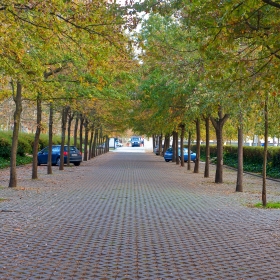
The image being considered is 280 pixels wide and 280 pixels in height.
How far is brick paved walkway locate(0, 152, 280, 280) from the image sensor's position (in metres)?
6.78

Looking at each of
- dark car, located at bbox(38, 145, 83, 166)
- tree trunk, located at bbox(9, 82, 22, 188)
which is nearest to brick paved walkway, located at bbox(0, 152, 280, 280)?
tree trunk, located at bbox(9, 82, 22, 188)

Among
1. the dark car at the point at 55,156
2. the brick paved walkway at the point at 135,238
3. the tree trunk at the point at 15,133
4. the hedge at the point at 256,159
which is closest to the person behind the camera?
the brick paved walkway at the point at 135,238

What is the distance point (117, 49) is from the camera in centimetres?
1012

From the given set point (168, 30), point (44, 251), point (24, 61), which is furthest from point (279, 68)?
point (168, 30)

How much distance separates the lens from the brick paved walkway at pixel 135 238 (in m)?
6.78

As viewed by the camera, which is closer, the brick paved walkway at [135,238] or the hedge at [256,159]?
the brick paved walkway at [135,238]

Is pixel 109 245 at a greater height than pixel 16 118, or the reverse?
pixel 16 118

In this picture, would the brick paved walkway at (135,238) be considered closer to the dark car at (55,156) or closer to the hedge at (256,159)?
the hedge at (256,159)

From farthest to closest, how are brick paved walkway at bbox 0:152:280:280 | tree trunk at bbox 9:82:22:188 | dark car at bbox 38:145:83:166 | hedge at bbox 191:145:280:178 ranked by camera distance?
dark car at bbox 38:145:83:166, hedge at bbox 191:145:280:178, tree trunk at bbox 9:82:22:188, brick paved walkway at bbox 0:152:280:280

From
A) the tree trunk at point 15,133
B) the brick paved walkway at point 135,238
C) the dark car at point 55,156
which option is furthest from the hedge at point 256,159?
the tree trunk at point 15,133

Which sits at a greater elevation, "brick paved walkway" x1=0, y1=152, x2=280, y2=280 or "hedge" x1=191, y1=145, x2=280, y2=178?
"hedge" x1=191, y1=145, x2=280, y2=178

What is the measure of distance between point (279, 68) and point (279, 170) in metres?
19.9

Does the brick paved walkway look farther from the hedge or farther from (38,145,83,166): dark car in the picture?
(38,145,83,166): dark car

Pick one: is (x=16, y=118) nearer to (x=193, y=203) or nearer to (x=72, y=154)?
(x=193, y=203)
